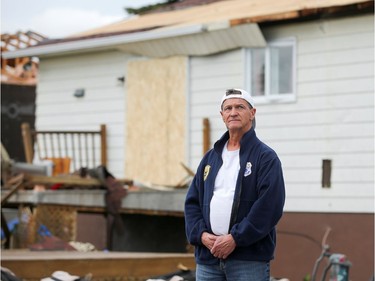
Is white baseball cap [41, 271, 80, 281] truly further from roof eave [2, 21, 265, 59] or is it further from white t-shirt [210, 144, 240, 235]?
roof eave [2, 21, 265, 59]

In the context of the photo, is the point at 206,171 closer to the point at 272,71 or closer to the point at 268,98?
the point at 268,98

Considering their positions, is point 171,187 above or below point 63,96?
below

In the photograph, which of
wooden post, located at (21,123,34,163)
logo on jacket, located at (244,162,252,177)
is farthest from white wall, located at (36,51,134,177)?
logo on jacket, located at (244,162,252,177)

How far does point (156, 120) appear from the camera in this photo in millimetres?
16109

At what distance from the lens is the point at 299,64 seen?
A: 14461 mm

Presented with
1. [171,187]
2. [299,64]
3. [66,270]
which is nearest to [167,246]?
[171,187]

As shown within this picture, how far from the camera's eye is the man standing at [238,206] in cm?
545

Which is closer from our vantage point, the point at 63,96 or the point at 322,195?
the point at 322,195

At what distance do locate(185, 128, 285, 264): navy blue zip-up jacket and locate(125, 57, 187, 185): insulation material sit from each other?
390 inches

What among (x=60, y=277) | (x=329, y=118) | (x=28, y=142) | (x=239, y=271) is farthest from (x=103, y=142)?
(x=239, y=271)

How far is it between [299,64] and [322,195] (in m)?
2.02

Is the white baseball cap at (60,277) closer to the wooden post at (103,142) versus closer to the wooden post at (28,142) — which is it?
the wooden post at (28,142)

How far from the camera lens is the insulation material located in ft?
52.0

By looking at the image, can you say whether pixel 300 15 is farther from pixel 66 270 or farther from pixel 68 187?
pixel 66 270
